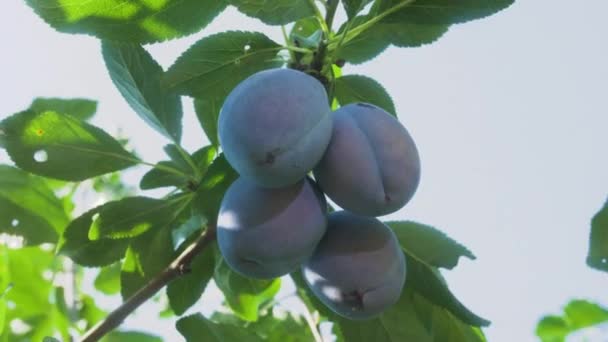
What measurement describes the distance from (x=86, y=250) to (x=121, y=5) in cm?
48

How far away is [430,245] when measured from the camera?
1.30 metres

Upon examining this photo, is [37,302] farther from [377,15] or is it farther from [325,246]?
[377,15]

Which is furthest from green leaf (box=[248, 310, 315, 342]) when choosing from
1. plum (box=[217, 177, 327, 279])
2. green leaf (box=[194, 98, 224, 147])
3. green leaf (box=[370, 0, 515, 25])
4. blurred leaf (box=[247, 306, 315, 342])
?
green leaf (box=[370, 0, 515, 25])

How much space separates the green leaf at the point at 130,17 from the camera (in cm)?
113

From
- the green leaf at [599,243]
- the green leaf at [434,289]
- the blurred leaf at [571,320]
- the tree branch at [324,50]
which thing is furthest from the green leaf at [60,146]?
the blurred leaf at [571,320]

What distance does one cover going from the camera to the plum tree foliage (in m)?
0.96

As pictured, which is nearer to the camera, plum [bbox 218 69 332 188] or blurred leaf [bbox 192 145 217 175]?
plum [bbox 218 69 332 188]

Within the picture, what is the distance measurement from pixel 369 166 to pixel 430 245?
39cm

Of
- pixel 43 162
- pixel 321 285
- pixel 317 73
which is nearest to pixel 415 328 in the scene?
pixel 321 285

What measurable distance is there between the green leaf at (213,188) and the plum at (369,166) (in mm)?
231

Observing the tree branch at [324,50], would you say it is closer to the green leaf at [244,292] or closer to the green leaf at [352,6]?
the green leaf at [352,6]

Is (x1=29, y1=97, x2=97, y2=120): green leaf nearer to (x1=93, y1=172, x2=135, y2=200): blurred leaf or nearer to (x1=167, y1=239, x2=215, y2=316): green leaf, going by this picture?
(x1=167, y1=239, x2=215, y2=316): green leaf

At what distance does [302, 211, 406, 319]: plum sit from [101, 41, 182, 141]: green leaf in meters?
0.46

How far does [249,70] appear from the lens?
1.21 m
